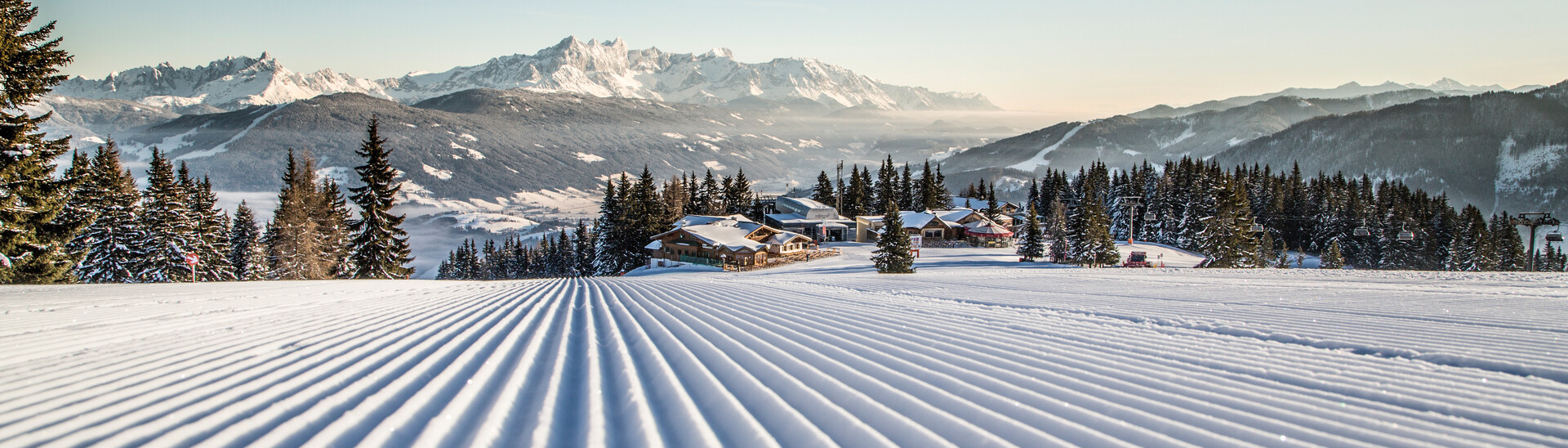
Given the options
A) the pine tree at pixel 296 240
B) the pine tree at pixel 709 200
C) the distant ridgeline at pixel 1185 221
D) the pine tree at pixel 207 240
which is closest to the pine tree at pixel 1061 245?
the distant ridgeline at pixel 1185 221

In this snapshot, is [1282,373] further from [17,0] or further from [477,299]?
[17,0]

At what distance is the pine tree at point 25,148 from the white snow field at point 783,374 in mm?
7827

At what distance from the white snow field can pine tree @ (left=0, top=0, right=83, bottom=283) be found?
25.7ft

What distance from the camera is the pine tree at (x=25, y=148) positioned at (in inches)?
571

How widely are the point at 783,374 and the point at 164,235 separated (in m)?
38.8

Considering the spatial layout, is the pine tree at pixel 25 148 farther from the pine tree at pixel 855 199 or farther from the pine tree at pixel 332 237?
the pine tree at pixel 855 199

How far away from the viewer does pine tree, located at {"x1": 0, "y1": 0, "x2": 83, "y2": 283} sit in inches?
571

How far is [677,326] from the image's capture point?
7996mm

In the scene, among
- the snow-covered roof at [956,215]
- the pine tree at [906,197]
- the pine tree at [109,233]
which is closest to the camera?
the pine tree at [109,233]

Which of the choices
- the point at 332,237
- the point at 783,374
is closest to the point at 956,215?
the point at 332,237

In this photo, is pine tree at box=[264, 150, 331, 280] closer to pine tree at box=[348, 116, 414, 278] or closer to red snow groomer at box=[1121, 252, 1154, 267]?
pine tree at box=[348, 116, 414, 278]

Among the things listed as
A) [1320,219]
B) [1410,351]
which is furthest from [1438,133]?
[1410,351]

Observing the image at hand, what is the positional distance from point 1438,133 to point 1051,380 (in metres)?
260

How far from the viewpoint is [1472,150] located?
17425 cm
